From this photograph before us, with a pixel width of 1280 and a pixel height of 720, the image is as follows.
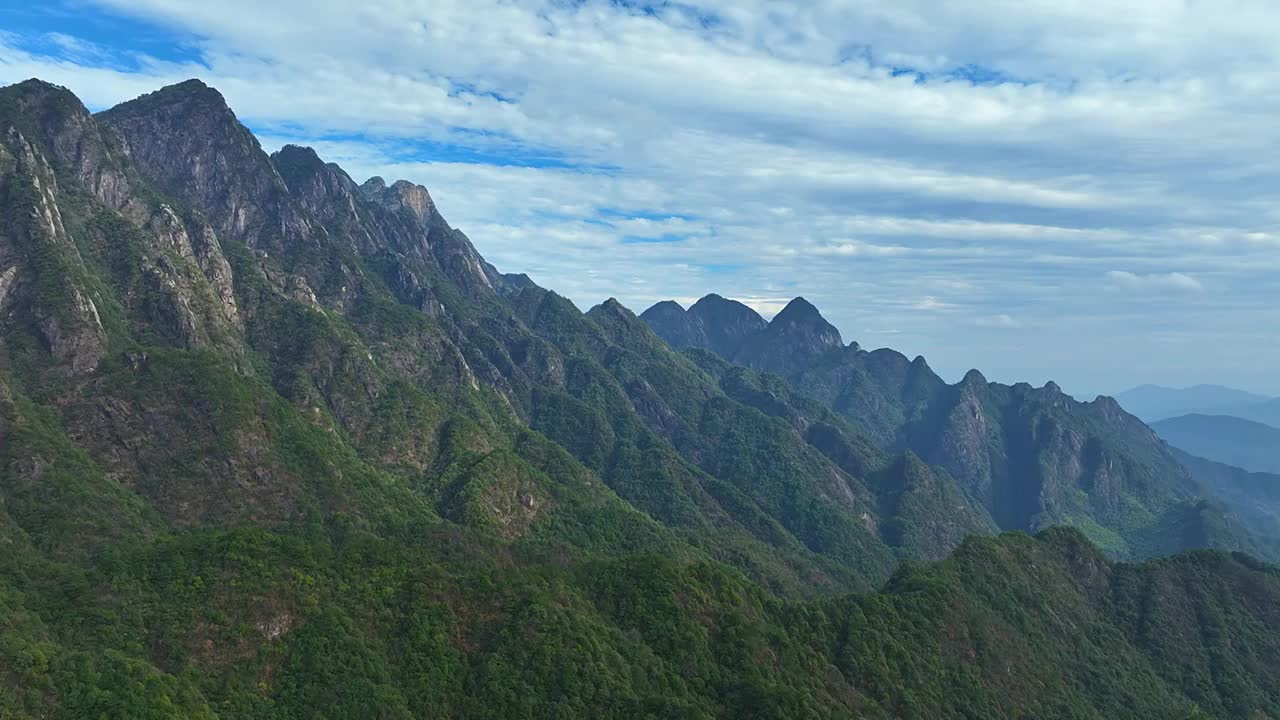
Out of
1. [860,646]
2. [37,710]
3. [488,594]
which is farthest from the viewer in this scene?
[860,646]

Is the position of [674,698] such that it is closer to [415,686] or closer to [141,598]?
[415,686]

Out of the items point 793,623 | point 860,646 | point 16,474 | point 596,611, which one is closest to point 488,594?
point 596,611

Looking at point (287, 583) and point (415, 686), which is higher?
point (287, 583)

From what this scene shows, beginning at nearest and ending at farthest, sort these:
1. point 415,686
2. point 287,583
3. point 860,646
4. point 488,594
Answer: point 415,686, point 287,583, point 488,594, point 860,646

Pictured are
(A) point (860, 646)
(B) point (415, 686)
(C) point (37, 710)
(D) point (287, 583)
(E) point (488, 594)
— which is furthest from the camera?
(A) point (860, 646)

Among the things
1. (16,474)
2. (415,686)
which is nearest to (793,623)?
(415,686)

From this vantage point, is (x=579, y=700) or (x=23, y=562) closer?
(x=579, y=700)

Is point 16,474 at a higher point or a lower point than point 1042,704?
higher

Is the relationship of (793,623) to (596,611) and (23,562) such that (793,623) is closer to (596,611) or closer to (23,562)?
(596,611)

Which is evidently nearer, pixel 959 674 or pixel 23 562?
pixel 23 562
